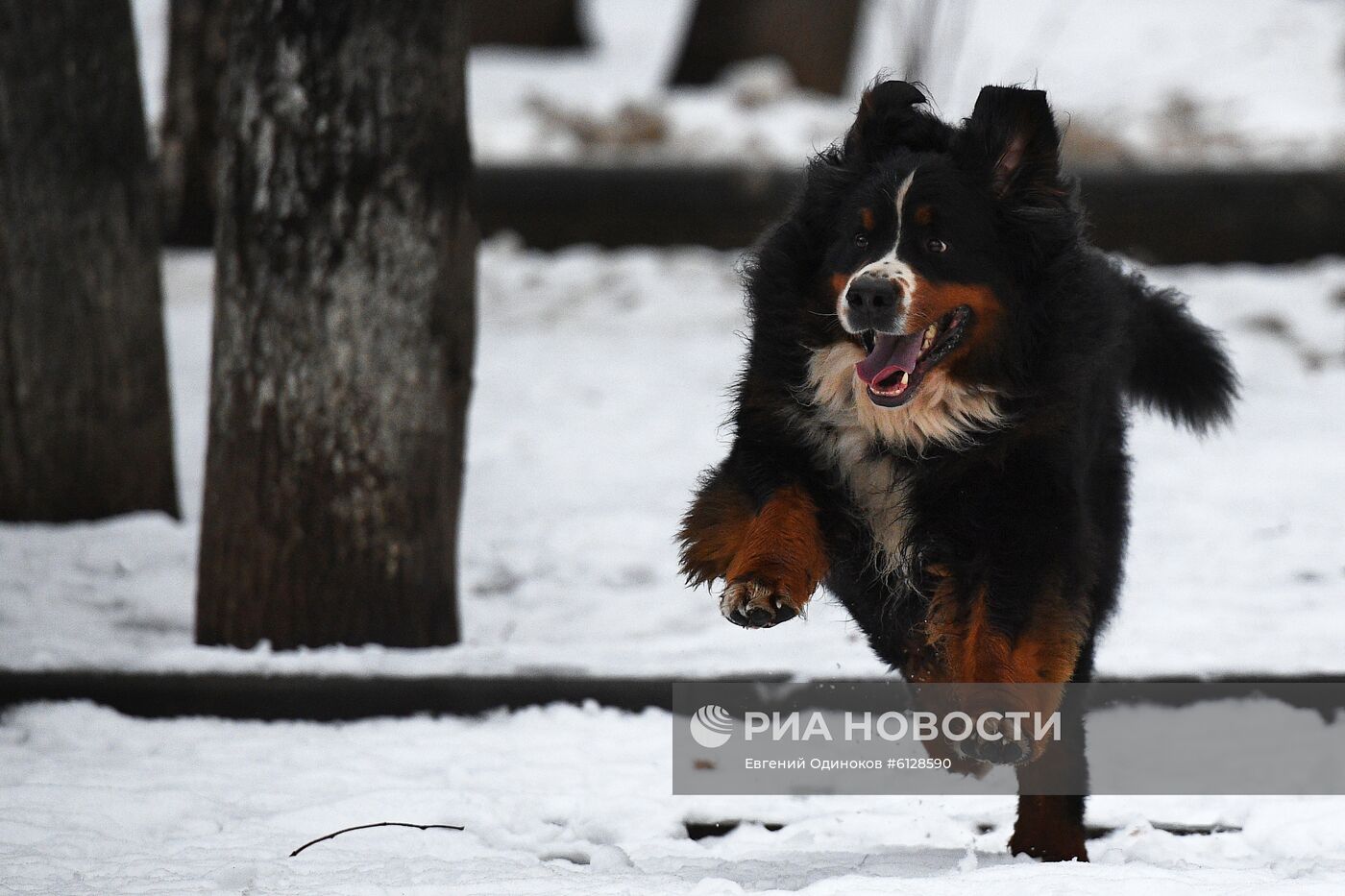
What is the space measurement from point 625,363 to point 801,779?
Answer: 520cm

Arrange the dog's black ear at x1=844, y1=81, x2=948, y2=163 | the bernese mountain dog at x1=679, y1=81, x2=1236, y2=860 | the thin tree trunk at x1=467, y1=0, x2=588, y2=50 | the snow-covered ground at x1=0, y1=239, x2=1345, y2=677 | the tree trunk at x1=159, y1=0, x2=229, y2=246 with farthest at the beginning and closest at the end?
1. the thin tree trunk at x1=467, y1=0, x2=588, y2=50
2. the tree trunk at x1=159, y1=0, x2=229, y2=246
3. the snow-covered ground at x1=0, y1=239, x2=1345, y2=677
4. the dog's black ear at x1=844, y1=81, x2=948, y2=163
5. the bernese mountain dog at x1=679, y1=81, x2=1236, y2=860

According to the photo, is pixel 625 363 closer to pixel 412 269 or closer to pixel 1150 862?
pixel 412 269

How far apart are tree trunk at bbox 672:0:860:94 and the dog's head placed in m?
11.2

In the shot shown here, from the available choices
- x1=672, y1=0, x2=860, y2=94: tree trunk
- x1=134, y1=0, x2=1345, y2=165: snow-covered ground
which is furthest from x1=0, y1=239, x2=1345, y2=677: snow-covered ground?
x1=672, y1=0, x2=860, y2=94: tree trunk

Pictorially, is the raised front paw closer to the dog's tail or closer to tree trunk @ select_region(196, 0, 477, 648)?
the dog's tail

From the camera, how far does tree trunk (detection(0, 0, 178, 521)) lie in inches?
248

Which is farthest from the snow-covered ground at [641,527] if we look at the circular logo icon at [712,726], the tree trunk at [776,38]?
the tree trunk at [776,38]

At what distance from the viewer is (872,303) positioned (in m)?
3.60

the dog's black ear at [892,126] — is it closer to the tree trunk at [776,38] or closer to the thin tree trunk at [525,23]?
the tree trunk at [776,38]

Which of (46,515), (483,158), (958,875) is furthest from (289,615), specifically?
(483,158)

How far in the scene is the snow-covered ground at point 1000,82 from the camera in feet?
42.1

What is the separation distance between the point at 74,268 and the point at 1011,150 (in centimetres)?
407

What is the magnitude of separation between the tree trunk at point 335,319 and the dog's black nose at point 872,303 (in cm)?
219

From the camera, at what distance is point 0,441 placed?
21.1ft
